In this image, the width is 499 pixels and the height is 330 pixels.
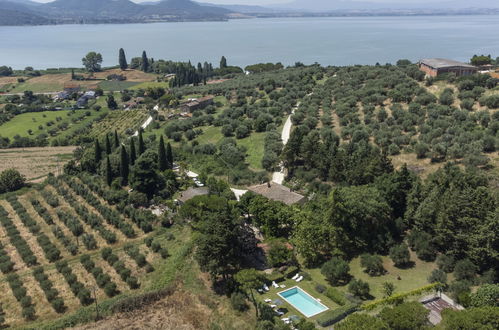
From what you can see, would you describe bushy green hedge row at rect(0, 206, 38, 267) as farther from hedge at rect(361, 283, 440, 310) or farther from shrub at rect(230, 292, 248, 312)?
hedge at rect(361, 283, 440, 310)

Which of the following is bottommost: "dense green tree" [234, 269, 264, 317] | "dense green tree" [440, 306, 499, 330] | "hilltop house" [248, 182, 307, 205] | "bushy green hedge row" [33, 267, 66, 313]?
"bushy green hedge row" [33, 267, 66, 313]

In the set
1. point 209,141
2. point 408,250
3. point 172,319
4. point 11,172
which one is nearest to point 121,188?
point 11,172

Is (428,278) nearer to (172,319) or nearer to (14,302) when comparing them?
(172,319)

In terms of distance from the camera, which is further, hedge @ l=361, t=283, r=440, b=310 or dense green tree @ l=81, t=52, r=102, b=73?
dense green tree @ l=81, t=52, r=102, b=73

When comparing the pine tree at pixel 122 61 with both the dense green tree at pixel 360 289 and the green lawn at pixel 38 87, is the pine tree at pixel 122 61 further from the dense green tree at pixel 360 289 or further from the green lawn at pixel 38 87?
the dense green tree at pixel 360 289

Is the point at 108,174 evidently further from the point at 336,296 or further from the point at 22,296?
the point at 336,296

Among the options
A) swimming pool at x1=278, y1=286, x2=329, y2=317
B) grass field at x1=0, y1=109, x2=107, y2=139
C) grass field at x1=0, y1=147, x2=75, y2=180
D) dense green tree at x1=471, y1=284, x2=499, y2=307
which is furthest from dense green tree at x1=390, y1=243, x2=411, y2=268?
grass field at x1=0, y1=109, x2=107, y2=139

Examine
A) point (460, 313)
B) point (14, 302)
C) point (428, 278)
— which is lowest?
point (14, 302)
